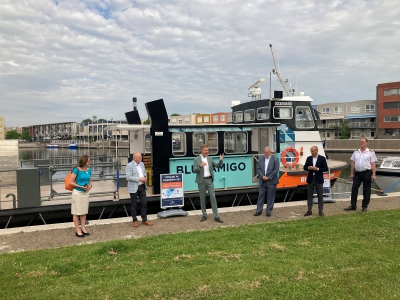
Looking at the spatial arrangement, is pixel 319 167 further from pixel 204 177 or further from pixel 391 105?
pixel 391 105

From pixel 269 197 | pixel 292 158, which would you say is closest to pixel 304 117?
pixel 292 158

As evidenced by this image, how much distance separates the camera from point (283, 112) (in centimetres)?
1143

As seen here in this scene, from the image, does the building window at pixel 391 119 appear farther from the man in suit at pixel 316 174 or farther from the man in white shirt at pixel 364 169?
the man in suit at pixel 316 174

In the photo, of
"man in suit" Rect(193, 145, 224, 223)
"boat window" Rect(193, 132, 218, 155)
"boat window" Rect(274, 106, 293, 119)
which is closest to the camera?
"man in suit" Rect(193, 145, 224, 223)

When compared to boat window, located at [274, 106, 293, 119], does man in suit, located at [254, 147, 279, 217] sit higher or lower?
lower

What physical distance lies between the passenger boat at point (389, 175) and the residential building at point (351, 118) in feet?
145

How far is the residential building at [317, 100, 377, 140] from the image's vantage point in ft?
205

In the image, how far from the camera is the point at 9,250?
5.73 metres

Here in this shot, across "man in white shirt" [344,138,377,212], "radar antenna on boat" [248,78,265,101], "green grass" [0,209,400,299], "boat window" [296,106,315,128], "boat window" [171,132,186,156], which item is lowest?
"green grass" [0,209,400,299]

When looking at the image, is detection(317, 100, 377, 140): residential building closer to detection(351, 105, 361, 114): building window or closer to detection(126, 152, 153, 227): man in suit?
detection(351, 105, 361, 114): building window

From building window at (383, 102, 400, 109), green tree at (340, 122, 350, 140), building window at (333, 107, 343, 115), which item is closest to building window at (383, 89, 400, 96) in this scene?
building window at (383, 102, 400, 109)

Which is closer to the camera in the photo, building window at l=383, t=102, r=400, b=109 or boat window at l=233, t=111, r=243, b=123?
boat window at l=233, t=111, r=243, b=123

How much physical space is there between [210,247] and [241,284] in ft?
4.86

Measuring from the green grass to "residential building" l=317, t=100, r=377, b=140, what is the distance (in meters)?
57.7
